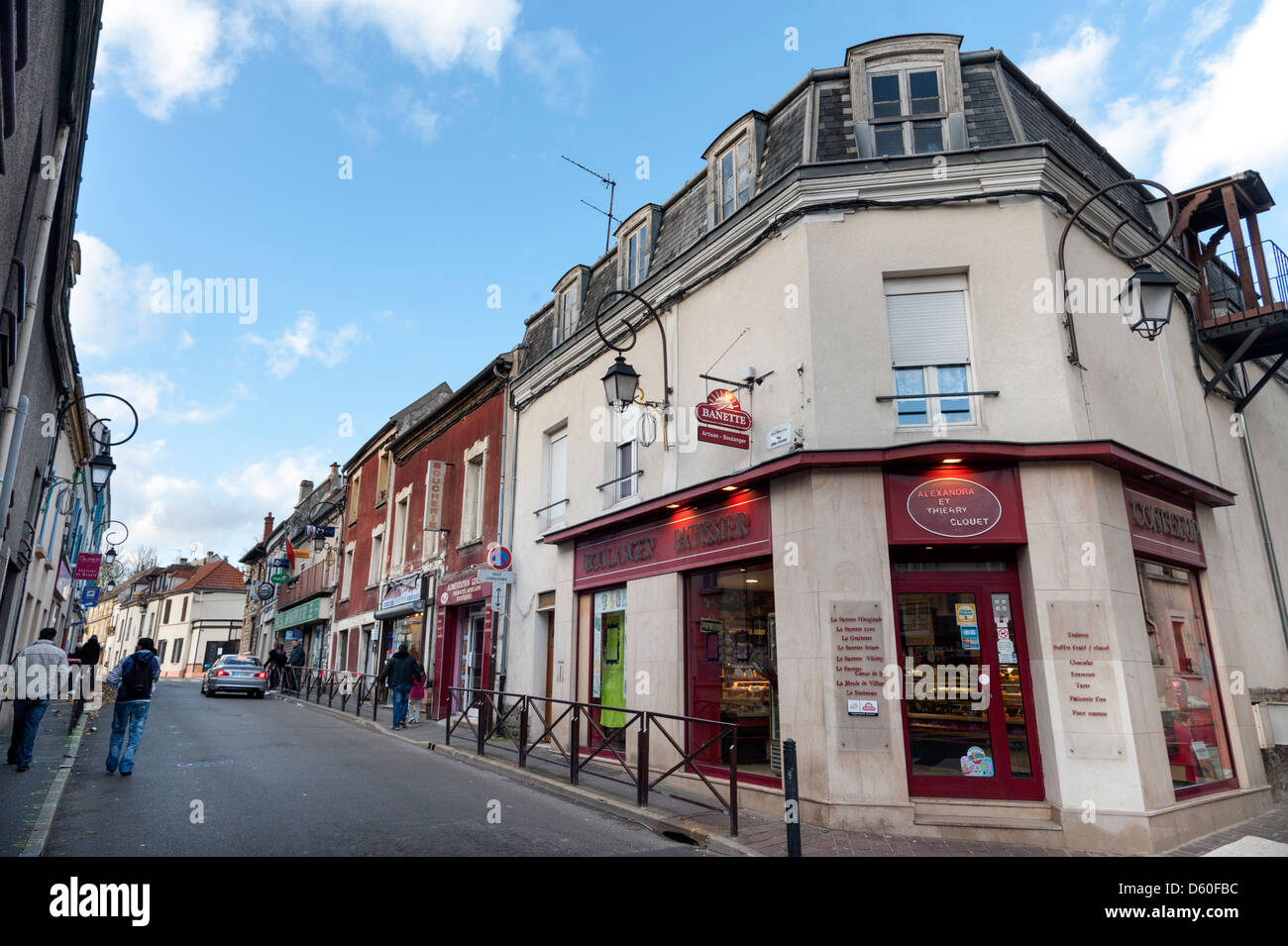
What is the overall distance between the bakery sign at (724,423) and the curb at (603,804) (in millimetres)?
3971

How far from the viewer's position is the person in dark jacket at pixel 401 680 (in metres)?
14.6

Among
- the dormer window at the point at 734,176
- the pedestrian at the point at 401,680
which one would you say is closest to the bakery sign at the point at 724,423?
the dormer window at the point at 734,176

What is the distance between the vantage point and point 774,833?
689 cm

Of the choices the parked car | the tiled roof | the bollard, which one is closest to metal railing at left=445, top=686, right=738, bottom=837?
the bollard

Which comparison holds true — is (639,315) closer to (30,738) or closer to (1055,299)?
(1055,299)

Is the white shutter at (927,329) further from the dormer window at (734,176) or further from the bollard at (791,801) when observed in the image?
the bollard at (791,801)

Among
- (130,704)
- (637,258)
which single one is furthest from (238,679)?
(637,258)

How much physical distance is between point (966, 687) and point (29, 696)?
32.8 ft

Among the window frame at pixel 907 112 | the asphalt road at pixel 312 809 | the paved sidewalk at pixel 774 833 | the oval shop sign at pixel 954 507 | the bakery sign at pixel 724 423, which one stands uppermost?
the window frame at pixel 907 112

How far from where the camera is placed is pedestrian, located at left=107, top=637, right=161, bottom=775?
8.65 metres

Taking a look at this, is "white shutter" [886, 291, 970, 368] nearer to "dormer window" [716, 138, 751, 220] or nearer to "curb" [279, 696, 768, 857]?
"dormer window" [716, 138, 751, 220]

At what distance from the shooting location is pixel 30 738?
849 centimetres

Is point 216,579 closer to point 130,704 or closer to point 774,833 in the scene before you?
point 130,704
